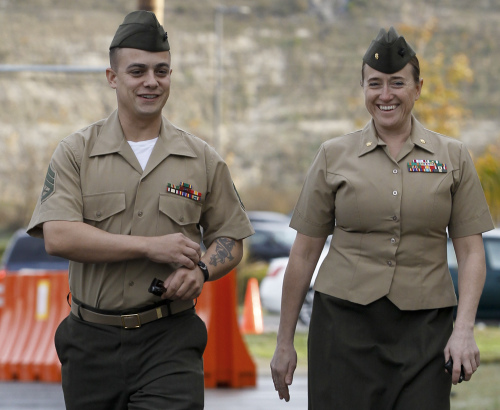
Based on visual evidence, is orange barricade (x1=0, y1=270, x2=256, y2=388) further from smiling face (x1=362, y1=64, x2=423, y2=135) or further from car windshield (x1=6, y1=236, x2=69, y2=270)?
smiling face (x1=362, y1=64, x2=423, y2=135)

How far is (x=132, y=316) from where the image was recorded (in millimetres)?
4137

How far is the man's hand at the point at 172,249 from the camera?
4.01m

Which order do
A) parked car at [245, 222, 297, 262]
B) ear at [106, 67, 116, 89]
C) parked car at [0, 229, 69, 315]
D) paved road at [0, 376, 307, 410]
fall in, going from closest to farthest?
ear at [106, 67, 116, 89] → paved road at [0, 376, 307, 410] → parked car at [0, 229, 69, 315] → parked car at [245, 222, 297, 262]

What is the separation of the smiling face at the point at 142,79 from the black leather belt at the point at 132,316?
82 centimetres

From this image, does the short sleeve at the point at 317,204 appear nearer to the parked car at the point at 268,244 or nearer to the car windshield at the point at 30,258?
the car windshield at the point at 30,258

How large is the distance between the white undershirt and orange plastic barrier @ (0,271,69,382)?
5.47m

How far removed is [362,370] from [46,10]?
69.8 meters

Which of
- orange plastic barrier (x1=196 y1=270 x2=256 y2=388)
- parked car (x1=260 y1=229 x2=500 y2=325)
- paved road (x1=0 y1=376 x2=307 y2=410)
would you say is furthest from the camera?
parked car (x1=260 y1=229 x2=500 y2=325)

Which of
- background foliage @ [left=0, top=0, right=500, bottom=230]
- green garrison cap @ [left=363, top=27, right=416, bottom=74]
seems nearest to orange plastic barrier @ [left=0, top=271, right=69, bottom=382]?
green garrison cap @ [left=363, top=27, right=416, bottom=74]

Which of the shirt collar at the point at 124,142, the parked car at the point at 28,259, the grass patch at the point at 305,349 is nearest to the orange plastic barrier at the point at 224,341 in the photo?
the grass patch at the point at 305,349

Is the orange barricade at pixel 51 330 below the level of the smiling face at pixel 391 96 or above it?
below

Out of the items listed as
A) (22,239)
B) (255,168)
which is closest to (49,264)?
(22,239)

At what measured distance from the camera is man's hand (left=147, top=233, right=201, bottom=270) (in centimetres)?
401

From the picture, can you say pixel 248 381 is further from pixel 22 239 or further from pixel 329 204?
pixel 22 239
